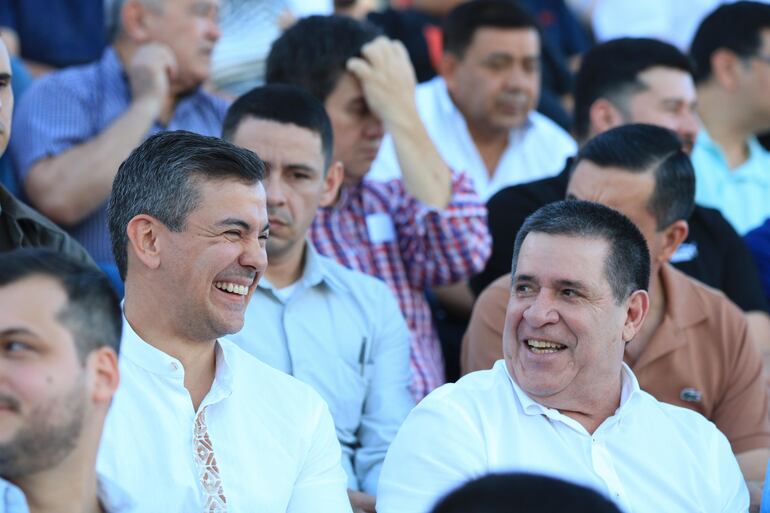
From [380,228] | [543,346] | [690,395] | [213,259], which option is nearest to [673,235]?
[690,395]

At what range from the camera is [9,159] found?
14.0 ft

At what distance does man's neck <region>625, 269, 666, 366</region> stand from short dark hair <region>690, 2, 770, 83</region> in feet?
7.62

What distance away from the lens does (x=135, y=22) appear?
467 centimetres

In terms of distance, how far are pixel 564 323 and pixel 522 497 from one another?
1.51m

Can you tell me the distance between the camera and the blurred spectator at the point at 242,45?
5.51m

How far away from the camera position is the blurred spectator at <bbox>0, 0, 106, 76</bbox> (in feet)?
17.0

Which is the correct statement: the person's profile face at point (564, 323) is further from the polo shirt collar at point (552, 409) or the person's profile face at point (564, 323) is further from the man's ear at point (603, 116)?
the man's ear at point (603, 116)

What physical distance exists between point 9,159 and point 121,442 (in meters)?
1.93

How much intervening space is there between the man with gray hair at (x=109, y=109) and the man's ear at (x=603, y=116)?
5.06ft

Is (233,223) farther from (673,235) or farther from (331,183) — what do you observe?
(673,235)

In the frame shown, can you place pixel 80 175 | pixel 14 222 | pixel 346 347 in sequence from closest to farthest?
pixel 14 222
pixel 346 347
pixel 80 175

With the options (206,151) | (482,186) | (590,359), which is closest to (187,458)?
(206,151)

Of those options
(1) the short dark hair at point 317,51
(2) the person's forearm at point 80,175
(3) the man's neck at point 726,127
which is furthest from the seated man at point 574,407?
(3) the man's neck at point 726,127

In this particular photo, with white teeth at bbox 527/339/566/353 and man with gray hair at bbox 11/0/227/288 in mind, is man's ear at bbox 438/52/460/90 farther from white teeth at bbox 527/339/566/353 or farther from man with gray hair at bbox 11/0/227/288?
white teeth at bbox 527/339/566/353
